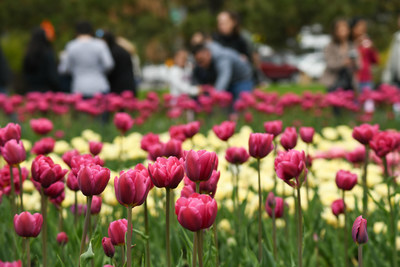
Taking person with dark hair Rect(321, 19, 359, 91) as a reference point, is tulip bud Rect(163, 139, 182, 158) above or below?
below

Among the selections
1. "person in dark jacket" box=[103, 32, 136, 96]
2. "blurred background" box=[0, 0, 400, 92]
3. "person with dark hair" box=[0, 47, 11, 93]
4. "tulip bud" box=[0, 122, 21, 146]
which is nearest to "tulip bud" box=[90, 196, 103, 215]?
"tulip bud" box=[0, 122, 21, 146]

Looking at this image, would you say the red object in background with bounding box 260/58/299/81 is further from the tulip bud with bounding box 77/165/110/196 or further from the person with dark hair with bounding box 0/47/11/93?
the tulip bud with bounding box 77/165/110/196

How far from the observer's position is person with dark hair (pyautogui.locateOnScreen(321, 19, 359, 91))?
7305 millimetres

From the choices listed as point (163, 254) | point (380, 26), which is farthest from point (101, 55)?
point (380, 26)

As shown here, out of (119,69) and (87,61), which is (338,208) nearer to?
(87,61)

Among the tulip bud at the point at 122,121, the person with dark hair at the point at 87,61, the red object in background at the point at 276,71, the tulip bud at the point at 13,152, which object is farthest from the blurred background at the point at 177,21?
the tulip bud at the point at 13,152

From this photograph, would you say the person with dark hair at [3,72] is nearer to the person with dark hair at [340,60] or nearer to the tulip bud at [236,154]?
the person with dark hair at [340,60]

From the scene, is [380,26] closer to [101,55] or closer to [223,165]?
[101,55]

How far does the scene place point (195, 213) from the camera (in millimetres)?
963

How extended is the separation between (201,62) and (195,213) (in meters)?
5.97

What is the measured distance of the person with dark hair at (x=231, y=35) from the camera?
6.94 meters

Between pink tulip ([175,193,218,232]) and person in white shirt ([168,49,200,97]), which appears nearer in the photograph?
pink tulip ([175,193,218,232])

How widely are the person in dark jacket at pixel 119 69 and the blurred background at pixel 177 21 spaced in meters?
10.9

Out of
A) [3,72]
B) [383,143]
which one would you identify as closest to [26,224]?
[383,143]
